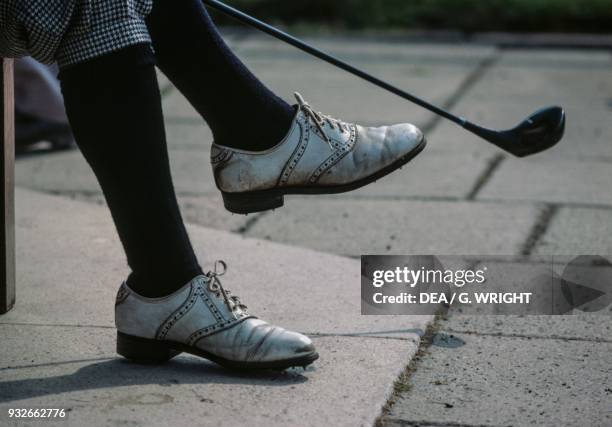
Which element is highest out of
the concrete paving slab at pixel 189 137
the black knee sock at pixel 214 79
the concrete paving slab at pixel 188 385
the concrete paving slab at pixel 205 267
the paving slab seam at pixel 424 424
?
the black knee sock at pixel 214 79

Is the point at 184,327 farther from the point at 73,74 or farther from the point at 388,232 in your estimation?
the point at 388,232

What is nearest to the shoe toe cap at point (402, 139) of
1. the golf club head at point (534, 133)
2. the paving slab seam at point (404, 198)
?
the golf club head at point (534, 133)

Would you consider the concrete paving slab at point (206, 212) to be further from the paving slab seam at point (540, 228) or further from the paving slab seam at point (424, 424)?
the paving slab seam at point (424, 424)

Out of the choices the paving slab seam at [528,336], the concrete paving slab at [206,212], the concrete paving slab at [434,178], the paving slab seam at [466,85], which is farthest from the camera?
the paving slab seam at [466,85]

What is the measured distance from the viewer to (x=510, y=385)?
221 cm

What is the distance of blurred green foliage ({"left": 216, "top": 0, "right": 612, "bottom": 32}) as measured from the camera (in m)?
7.60

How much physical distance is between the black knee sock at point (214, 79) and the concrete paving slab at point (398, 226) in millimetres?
878

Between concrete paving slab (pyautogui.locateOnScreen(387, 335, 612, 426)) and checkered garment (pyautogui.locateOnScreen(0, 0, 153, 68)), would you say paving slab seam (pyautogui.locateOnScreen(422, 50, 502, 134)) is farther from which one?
checkered garment (pyautogui.locateOnScreen(0, 0, 153, 68))

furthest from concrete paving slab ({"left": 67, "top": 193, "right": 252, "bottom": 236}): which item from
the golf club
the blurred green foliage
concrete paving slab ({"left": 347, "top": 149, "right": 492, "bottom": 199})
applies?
the blurred green foliage

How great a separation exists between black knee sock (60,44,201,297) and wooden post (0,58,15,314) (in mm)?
394

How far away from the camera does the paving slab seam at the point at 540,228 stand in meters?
3.21

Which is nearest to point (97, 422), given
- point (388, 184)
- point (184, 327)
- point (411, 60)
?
point (184, 327)

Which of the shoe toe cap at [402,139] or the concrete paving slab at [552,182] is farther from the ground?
the shoe toe cap at [402,139]

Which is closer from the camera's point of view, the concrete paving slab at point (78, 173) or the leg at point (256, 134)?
the leg at point (256, 134)
